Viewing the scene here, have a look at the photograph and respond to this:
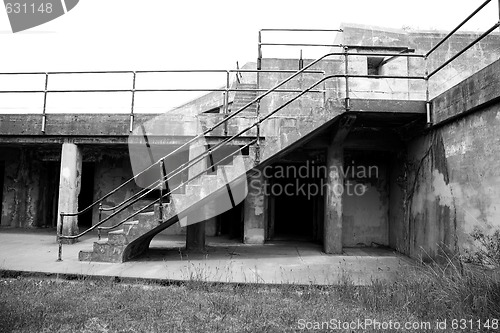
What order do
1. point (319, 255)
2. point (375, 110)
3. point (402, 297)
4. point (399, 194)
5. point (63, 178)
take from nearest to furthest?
1. point (402, 297)
2. point (375, 110)
3. point (319, 255)
4. point (399, 194)
5. point (63, 178)

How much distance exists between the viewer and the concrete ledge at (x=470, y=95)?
4.61 m

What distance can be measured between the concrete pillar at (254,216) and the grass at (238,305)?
4.66 m

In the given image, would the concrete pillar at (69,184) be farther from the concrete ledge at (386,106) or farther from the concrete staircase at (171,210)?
the concrete ledge at (386,106)

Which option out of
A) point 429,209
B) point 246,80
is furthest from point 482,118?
point 246,80

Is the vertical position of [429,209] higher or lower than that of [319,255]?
higher

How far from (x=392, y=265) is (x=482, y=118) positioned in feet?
9.96

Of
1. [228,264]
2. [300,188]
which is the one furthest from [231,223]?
[228,264]

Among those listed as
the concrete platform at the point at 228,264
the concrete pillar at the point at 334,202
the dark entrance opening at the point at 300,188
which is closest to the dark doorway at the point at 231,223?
the dark entrance opening at the point at 300,188

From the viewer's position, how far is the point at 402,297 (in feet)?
13.5

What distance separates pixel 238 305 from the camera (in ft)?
13.5

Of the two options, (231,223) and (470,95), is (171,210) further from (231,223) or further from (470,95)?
(231,223)

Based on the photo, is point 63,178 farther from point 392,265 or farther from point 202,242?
point 392,265

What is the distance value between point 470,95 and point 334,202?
11.6 ft

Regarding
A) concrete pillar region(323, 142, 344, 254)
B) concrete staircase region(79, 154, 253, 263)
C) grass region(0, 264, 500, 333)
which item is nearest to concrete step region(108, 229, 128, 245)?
concrete staircase region(79, 154, 253, 263)
